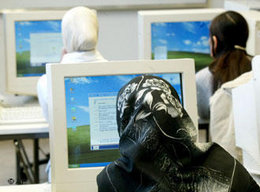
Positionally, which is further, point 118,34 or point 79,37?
point 118,34

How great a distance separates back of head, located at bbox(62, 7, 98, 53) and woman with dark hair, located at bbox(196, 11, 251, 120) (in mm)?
687

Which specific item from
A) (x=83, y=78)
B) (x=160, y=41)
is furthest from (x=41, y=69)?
(x=83, y=78)

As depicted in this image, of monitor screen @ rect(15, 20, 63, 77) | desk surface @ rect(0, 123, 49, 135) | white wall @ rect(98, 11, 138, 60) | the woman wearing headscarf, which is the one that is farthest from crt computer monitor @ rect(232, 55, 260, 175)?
white wall @ rect(98, 11, 138, 60)

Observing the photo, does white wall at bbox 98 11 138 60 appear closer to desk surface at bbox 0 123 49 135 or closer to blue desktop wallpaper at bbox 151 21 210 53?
blue desktop wallpaper at bbox 151 21 210 53

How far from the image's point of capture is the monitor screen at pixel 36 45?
10.8 ft

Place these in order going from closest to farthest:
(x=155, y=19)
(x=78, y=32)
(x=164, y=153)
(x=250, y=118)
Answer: (x=164, y=153), (x=250, y=118), (x=78, y=32), (x=155, y=19)

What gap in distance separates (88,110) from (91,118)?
0.03 metres

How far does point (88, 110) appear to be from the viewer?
1.76m

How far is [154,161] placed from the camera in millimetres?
1284

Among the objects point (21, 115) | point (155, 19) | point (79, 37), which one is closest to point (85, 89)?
point (79, 37)

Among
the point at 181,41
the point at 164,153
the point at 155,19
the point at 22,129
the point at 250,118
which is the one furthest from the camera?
the point at 181,41

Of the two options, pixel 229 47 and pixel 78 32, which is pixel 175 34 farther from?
pixel 78 32

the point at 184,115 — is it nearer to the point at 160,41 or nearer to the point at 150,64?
the point at 150,64

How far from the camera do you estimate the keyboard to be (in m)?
2.82
